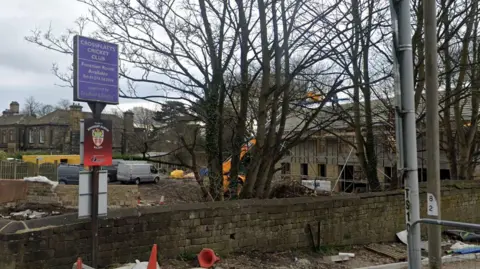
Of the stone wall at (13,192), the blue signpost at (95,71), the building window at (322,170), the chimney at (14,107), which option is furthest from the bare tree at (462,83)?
the chimney at (14,107)

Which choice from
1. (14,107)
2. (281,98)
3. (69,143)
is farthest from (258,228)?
(14,107)

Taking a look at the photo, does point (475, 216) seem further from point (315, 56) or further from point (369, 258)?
point (315, 56)

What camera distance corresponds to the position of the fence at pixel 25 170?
33.8 metres

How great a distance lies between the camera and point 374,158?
1544 cm

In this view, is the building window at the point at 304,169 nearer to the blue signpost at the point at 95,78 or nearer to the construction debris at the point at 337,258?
the construction debris at the point at 337,258

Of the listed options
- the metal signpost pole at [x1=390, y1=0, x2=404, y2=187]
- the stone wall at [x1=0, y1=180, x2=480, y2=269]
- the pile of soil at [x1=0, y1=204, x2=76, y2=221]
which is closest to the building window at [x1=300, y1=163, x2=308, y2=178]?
the pile of soil at [x1=0, y1=204, x2=76, y2=221]

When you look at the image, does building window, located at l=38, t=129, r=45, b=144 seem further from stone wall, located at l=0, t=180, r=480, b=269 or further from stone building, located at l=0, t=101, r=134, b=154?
stone wall, located at l=0, t=180, r=480, b=269

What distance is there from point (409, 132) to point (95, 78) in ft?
14.1

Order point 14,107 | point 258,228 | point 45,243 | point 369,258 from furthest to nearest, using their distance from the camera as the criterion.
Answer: point 14,107 → point 369,258 → point 258,228 → point 45,243

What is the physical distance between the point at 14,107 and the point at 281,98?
95.0m

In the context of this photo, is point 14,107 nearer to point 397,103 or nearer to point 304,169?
point 304,169

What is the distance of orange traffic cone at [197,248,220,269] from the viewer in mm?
7578

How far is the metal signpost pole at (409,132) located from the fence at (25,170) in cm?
3297

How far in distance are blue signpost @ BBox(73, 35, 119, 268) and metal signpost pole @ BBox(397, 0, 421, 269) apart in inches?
157
